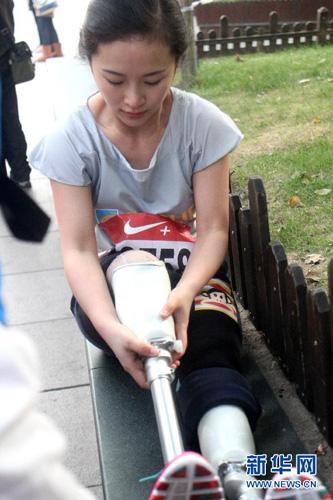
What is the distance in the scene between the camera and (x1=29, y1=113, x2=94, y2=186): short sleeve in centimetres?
262

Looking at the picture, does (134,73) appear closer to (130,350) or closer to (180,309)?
(180,309)

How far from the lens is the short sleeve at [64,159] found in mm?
2623

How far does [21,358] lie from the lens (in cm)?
95

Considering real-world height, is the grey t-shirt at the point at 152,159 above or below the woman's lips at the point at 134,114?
below

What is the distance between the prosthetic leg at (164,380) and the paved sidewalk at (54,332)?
1.68 ft

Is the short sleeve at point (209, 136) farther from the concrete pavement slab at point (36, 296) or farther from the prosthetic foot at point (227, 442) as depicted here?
the concrete pavement slab at point (36, 296)

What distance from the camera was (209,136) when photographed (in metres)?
2.65

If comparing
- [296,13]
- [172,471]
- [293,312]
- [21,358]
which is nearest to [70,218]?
[293,312]

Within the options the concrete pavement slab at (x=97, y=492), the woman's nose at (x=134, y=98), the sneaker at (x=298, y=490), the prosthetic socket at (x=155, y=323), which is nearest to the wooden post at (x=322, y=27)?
the woman's nose at (x=134, y=98)

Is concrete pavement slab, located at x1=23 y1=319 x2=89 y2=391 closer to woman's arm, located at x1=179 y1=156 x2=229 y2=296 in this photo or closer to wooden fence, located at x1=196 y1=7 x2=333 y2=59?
woman's arm, located at x1=179 y1=156 x2=229 y2=296

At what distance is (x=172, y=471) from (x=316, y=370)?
1179mm

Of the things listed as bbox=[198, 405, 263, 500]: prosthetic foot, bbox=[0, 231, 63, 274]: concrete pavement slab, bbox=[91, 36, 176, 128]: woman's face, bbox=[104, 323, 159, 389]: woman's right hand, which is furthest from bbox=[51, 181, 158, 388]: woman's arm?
bbox=[0, 231, 63, 274]: concrete pavement slab

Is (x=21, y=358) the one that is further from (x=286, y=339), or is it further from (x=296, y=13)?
(x=296, y=13)

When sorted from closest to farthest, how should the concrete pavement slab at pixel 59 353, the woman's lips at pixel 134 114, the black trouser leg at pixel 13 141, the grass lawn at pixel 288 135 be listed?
the woman's lips at pixel 134 114
the concrete pavement slab at pixel 59 353
the grass lawn at pixel 288 135
the black trouser leg at pixel 13 141
